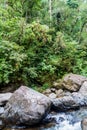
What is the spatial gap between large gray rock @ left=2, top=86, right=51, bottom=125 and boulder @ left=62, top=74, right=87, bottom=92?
2.98m

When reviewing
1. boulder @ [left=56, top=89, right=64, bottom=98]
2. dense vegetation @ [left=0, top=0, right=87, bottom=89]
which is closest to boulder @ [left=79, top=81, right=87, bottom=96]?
boulder @ [left=56, top=89, right=64, bottom=98]

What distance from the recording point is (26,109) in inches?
278

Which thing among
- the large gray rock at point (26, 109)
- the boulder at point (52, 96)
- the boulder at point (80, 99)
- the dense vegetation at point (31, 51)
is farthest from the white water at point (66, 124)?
the dense vegetation at point (31, 51)

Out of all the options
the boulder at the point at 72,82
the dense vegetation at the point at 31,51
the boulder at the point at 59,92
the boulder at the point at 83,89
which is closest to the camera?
the boulder at the point at 83,89

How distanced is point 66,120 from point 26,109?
143cm

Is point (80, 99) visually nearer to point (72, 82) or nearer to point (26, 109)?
point (72, 82)

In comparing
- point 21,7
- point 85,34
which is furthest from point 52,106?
point 85,34

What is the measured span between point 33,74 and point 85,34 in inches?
321

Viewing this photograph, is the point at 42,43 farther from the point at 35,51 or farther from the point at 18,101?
the point at 18,101

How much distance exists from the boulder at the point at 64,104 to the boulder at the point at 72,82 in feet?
5.70

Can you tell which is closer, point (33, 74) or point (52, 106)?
point (52, 106)

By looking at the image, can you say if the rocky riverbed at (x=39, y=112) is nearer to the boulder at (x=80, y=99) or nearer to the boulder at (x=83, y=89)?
the boulder at (x=80, y=99)

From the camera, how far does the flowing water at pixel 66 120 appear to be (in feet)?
22.8

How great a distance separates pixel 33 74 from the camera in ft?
34.7
